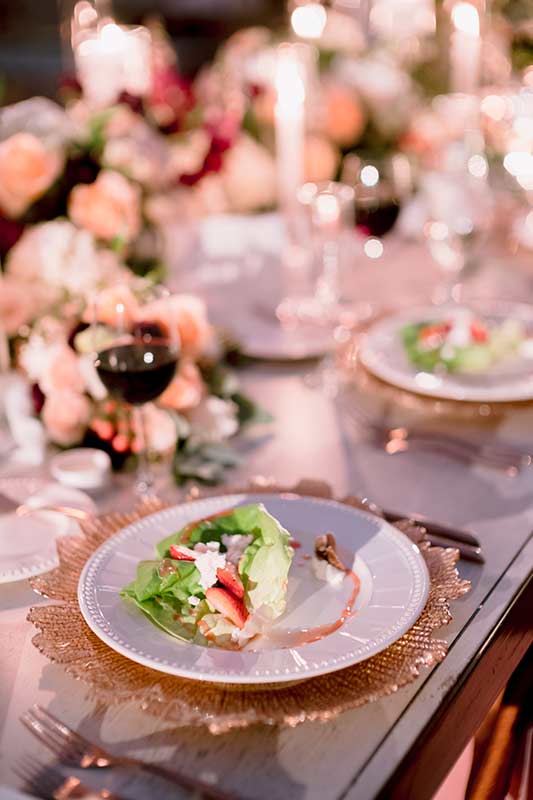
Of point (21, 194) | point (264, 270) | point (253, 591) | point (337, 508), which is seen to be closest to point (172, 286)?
point (264, 270)

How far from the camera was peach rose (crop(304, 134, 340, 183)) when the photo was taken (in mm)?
2281

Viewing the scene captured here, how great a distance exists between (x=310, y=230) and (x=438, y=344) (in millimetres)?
409

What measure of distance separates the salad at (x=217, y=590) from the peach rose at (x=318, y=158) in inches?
60.5

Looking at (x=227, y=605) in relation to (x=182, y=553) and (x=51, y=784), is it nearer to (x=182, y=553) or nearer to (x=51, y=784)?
(x=182, y=553)

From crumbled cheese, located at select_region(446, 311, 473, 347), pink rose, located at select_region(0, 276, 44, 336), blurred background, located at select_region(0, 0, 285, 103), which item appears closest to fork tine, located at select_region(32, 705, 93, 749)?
pink rose, located at select_region(0, 276, 44, 336)

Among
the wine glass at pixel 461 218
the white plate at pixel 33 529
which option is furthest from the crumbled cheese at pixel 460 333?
the white plate at pixel 33 529

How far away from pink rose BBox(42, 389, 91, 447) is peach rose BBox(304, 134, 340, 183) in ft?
3.90

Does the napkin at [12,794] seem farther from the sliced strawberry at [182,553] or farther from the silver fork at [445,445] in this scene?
the silver fork at [445,445]

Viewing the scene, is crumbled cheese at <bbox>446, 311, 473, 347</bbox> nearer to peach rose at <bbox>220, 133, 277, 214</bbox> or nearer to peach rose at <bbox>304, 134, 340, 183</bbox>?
peach rose at <bbox>220, 133, 277, 214</bbox>

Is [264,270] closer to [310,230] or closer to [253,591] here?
[310,230]

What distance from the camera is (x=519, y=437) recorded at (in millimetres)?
1366

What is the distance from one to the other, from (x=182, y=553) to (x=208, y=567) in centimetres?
4

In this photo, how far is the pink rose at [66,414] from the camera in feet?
4.18

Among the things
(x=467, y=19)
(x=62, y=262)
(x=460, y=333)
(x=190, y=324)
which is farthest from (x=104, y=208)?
(x=467, y=19)
